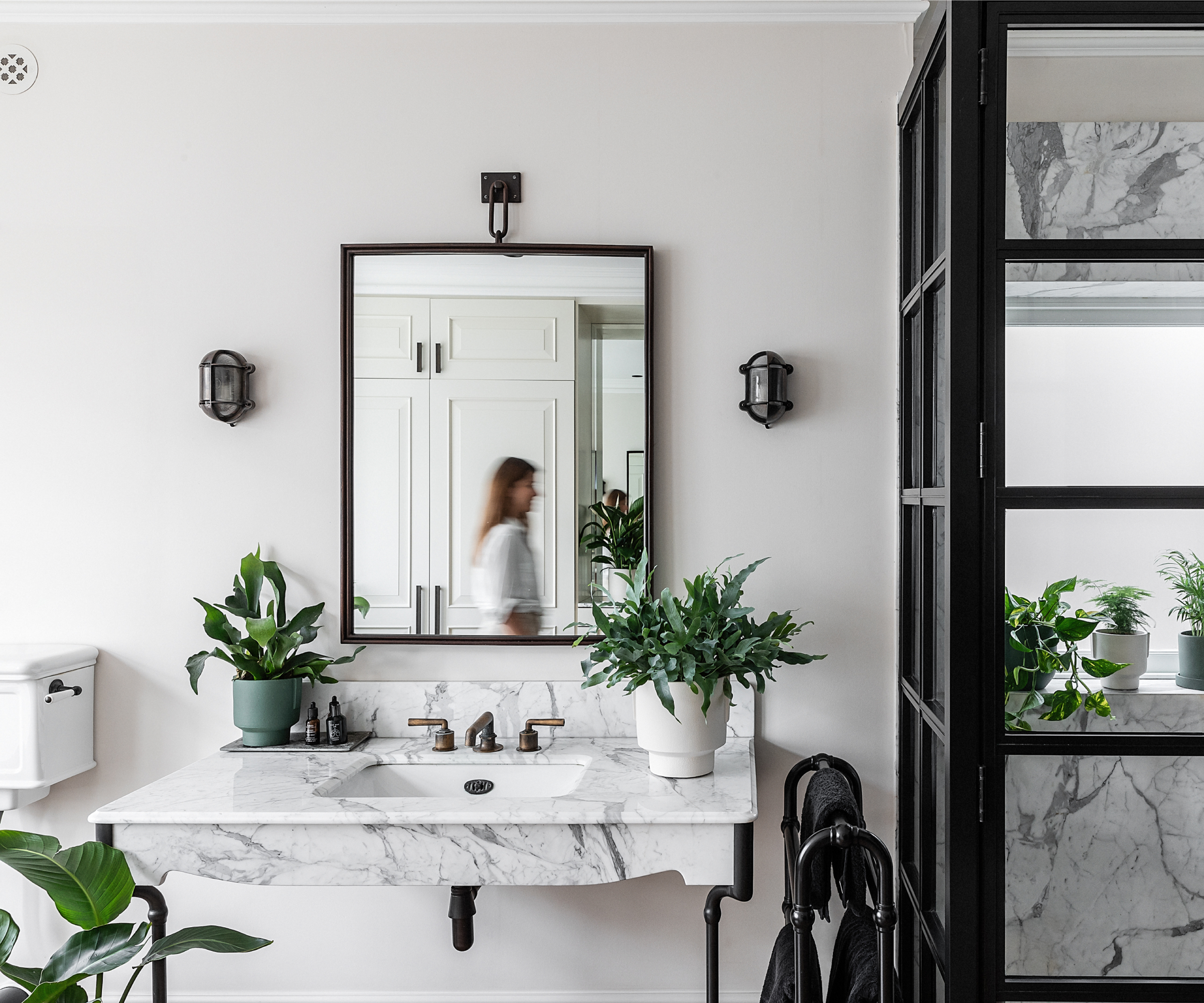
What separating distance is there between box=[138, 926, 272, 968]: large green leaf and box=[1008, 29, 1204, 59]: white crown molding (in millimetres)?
1959

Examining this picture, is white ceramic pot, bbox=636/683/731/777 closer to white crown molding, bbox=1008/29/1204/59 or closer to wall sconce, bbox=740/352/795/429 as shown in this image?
wall sconce, bbox=740/352/795/429

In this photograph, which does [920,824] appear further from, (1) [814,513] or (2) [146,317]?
(2) [146,317]

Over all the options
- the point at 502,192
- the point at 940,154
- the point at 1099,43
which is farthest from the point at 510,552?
the point at 1099,43

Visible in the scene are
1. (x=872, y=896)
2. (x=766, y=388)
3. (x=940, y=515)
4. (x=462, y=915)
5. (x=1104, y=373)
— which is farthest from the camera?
(x=766, y=388)

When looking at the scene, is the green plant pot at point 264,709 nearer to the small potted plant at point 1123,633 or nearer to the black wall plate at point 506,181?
the black wall plate at point 506,181

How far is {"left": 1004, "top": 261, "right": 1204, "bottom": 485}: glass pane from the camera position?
1.53 meters

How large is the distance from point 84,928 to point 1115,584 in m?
1.79

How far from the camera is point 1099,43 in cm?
156

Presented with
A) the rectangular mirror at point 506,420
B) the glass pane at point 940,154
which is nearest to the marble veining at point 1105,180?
the glass pane at point 940,154

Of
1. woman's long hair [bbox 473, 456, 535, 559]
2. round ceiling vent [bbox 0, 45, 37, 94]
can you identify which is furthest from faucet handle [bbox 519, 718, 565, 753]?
round ceiling vent [bbox 0, 45, 37, 94]

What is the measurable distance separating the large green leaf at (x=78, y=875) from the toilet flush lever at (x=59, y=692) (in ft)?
2.37

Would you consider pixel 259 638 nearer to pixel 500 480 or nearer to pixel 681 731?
pixel 500 480

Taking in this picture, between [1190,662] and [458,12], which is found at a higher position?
[458,12]

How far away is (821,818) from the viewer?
1484 mm
